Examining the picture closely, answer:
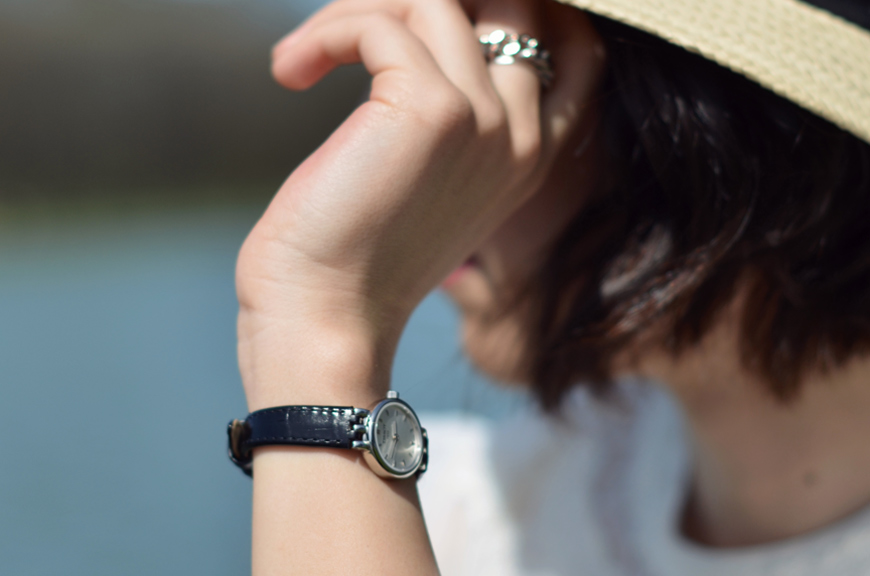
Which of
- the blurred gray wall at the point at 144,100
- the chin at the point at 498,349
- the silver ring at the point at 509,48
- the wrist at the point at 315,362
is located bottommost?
the wrist at the point at 315,362

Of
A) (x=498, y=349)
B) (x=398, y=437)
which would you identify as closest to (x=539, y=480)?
(x=498, y=349)

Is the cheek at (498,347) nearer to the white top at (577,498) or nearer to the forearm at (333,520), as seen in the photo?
the white top at (577,498)

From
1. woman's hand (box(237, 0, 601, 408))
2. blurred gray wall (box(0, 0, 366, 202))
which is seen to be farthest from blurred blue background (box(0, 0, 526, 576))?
woman's hand (box(237, 0, 601, 408))

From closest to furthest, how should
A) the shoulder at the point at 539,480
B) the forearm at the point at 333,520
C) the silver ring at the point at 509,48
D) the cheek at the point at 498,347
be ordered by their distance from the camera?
the forearm at the point at 333,520 → the silver ring at the point at 509,48 → the cheek at the point at 498,347 → the shoulder at the point at 539,480

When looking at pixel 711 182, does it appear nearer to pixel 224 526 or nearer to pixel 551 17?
pixel 551 17

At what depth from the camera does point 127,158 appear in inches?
173

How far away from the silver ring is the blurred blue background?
370 millimetres

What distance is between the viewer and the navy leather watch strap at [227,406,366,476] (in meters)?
0.43

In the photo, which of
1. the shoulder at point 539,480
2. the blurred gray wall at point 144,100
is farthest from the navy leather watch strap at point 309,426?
the blurred gray wall at point 144,100

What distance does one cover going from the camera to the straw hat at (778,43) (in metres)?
0.49

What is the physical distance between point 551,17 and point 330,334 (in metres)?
0.37

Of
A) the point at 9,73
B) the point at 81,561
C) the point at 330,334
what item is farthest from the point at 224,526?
the point at 9,73

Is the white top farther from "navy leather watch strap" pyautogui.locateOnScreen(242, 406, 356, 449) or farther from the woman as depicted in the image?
"navy leather watch strap" pyautogui.locateOnScreen(242, 406, 356, 449)

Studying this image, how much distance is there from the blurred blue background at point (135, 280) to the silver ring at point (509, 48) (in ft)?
1.22
